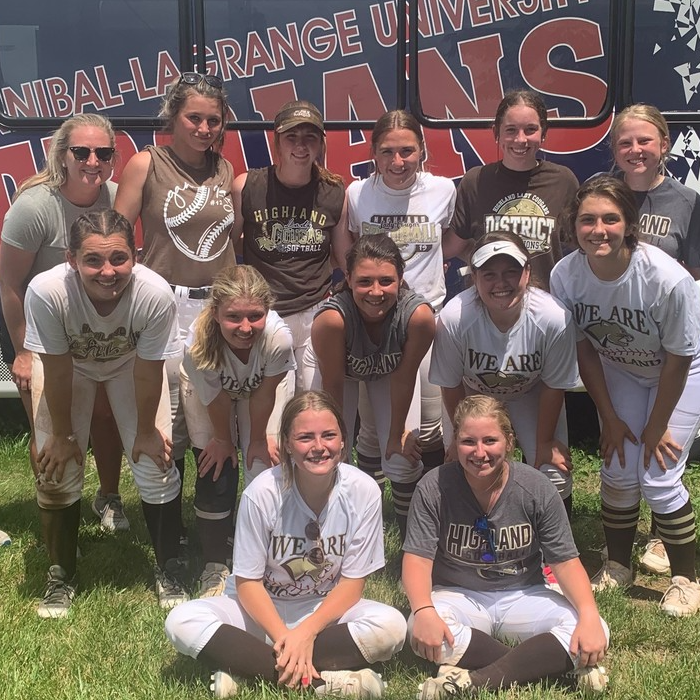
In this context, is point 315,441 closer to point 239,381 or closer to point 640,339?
point 239,381

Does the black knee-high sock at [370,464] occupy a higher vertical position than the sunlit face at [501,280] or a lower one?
lower

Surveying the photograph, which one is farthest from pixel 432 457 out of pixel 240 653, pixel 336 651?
pixel 240 653

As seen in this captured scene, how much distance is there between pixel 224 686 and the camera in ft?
8.38

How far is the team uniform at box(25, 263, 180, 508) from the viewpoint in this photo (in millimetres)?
3023

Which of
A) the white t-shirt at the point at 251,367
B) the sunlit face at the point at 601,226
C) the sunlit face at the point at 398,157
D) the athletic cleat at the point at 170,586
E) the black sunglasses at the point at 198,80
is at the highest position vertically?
the black sunglasses at the point at 198,80

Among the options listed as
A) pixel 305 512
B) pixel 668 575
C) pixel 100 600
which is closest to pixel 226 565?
pixel 100 600

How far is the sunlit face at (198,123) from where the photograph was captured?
134 inches

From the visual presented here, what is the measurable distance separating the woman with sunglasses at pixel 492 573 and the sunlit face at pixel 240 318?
33.1 inches

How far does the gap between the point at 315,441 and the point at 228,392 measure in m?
0.71

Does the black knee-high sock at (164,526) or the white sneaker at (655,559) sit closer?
the black knee-high sock at (164,526)

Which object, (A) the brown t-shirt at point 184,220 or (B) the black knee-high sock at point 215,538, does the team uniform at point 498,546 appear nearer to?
(B) the black knee-high sock at point 215,538

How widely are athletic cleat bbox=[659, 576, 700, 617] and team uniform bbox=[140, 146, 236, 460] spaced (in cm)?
215

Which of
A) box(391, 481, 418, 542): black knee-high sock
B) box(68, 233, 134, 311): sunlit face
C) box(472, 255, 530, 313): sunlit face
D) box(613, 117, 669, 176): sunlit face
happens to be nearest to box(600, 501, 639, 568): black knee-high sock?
box(391, 481, 418, 542): black knee-high sock

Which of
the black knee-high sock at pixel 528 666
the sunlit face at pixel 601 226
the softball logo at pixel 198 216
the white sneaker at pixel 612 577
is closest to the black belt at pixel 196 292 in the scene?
the softball logo at pixel 198 216
